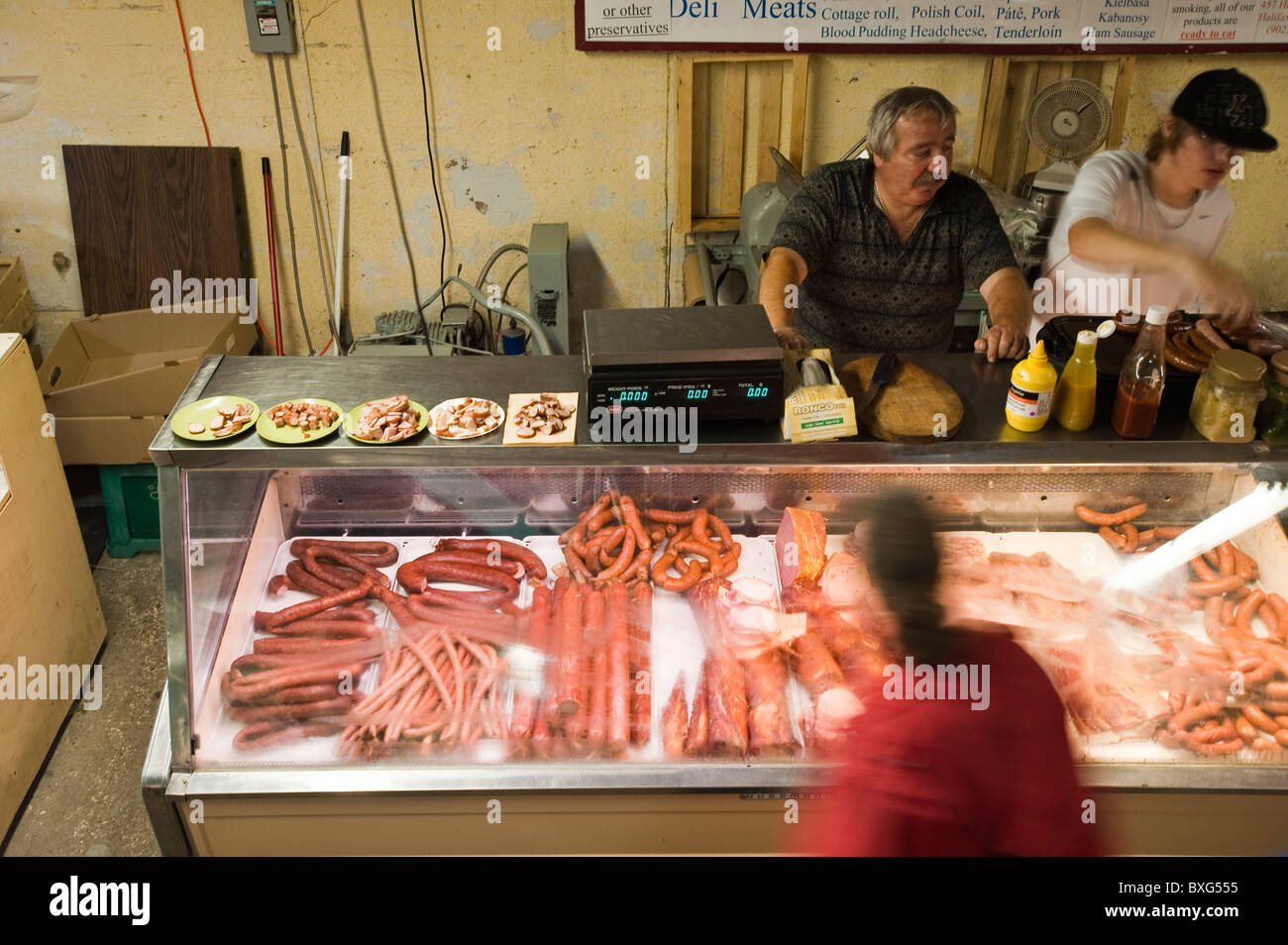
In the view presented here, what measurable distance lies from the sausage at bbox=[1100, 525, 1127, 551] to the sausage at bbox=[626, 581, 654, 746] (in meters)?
1.43

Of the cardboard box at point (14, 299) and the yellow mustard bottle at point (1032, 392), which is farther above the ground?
the yellow mustard bottle at point (1032, 392)

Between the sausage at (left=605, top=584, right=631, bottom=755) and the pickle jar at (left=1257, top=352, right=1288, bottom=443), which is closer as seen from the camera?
the pickle jar at (left=1257, top=352, right=1288, bottom=443)

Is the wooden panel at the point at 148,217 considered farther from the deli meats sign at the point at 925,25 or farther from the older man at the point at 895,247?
the older man at the point at 895,247

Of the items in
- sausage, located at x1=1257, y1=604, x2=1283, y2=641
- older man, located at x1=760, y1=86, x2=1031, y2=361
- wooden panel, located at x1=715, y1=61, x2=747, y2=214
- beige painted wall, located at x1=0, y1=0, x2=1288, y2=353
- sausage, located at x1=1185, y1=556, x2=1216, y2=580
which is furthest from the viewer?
wooden panel, located at x1=715, y1=61, x2=747, y2=214

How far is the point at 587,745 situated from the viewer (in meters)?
2.78

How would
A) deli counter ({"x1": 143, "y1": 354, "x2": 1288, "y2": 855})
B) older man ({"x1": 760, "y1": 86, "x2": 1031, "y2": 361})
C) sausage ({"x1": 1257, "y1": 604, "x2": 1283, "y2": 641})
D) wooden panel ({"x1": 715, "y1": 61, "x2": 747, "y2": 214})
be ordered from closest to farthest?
deli counter ({"x1": 143, "y1": 354, "x2": 1288, "y2": 855}), sausage ({"x1": 1257, "y1": 604, "x2": 1283, "y2": 641}), older man ({"x1": 760, "y1": 86, "x2": 1031, "y2": 361}), wooden panel ({"x1": 715, "y1": 61, "x2": 747, "y2": 214})

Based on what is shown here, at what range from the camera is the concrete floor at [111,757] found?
12.2 ft

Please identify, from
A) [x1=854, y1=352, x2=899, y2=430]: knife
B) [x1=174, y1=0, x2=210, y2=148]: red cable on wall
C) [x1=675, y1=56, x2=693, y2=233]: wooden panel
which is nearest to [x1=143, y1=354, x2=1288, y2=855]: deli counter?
[x1=854, y1=352, x2=899, y2=430]: knife

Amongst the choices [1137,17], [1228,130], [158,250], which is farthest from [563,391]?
[1137,17]

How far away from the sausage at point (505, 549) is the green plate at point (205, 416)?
2.68 ft

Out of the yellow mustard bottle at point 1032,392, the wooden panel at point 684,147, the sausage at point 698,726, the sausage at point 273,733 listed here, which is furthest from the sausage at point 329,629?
the wooden panel at point 684,147

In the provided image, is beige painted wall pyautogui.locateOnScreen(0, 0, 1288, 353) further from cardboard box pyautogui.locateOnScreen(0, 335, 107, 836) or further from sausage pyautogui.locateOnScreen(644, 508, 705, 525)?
sausage pyautogui.locateOnScreen(644, 508, 705, 525)

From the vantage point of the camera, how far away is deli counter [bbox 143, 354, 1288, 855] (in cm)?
264
